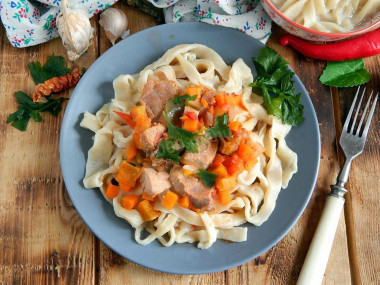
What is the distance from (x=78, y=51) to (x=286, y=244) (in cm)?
248

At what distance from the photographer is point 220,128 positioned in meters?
3.80

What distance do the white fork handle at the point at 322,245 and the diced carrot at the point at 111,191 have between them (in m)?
1.63

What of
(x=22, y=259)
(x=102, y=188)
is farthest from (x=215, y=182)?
(x=22, y=259)

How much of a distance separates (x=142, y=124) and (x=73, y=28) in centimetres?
114

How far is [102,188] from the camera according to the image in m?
3.96

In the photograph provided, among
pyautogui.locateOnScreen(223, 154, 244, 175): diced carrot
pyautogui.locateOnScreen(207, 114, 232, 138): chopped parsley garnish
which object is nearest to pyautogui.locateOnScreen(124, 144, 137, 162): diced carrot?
pyautogui.locateOnScreen(207, 114, 232, 138): chopped parsley garnish

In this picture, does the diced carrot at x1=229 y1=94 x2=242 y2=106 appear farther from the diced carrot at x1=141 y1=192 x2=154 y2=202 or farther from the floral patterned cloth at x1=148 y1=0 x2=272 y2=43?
the diced carrot at x1=141 y1=192 x2=154 y2=202

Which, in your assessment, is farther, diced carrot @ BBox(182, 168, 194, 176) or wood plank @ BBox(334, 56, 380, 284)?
wood plank @ BBox(334, 56, 380, 284)

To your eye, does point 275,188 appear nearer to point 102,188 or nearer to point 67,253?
point 102,188

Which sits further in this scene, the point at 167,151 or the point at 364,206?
the point at 364,206

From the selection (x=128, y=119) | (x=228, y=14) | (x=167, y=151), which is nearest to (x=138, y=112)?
(x=128, y=119)

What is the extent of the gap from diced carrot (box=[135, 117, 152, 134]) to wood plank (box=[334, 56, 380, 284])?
1.79 meters

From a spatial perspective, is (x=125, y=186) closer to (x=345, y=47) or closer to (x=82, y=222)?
(x=82, y=222)

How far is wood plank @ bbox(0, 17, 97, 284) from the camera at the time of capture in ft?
13.3
